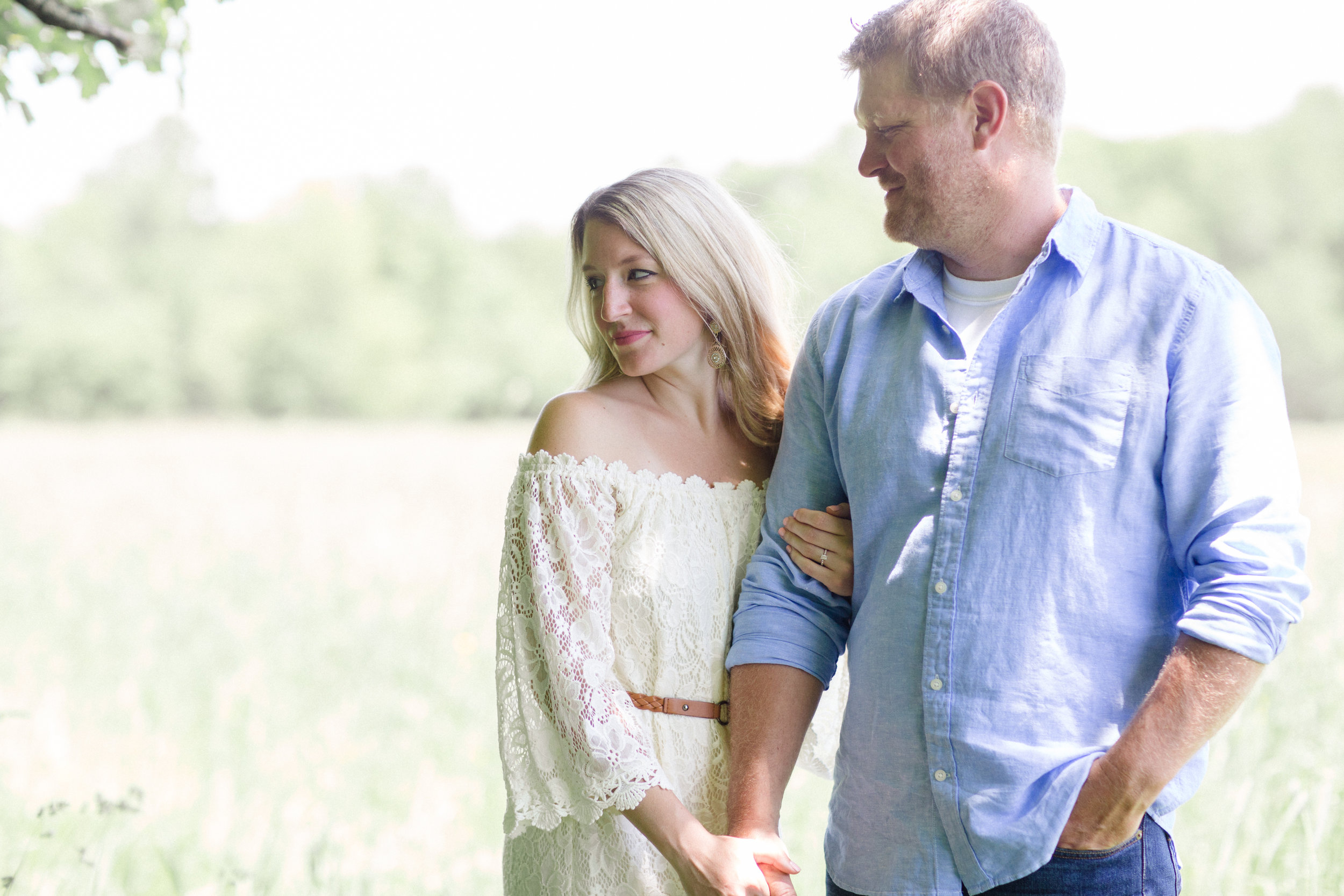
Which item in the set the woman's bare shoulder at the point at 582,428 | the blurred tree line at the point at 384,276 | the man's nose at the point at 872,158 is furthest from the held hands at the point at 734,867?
the blurred tree line at the point at 384,276

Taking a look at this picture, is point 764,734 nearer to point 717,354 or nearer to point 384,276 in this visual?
point 717,354

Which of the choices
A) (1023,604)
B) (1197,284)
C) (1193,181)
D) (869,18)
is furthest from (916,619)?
(1193,181)

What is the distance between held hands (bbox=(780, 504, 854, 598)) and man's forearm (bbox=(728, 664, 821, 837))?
17cm

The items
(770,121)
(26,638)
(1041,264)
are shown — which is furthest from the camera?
(770,121)

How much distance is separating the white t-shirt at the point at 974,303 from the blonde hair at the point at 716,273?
0.49 metres

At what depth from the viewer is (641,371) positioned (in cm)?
221

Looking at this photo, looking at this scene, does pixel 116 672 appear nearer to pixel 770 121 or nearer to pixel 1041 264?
pixel 1041 264

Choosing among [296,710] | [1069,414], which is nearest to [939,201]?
[1069,414]

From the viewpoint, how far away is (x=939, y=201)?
1858 millimetres

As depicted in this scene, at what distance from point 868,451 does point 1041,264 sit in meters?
0.41

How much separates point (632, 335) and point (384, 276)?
44.7 meters

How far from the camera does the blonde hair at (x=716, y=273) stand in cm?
221

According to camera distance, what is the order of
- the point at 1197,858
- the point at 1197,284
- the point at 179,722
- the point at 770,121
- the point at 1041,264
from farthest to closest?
the point at 770,121
the point at 179,722
the point at 1197,858
the point at 1041,264
the point at 1197,284

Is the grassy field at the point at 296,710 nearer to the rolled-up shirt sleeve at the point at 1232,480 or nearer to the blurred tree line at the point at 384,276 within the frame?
the rolled-up shirt sleeve at the point at 1232,480
